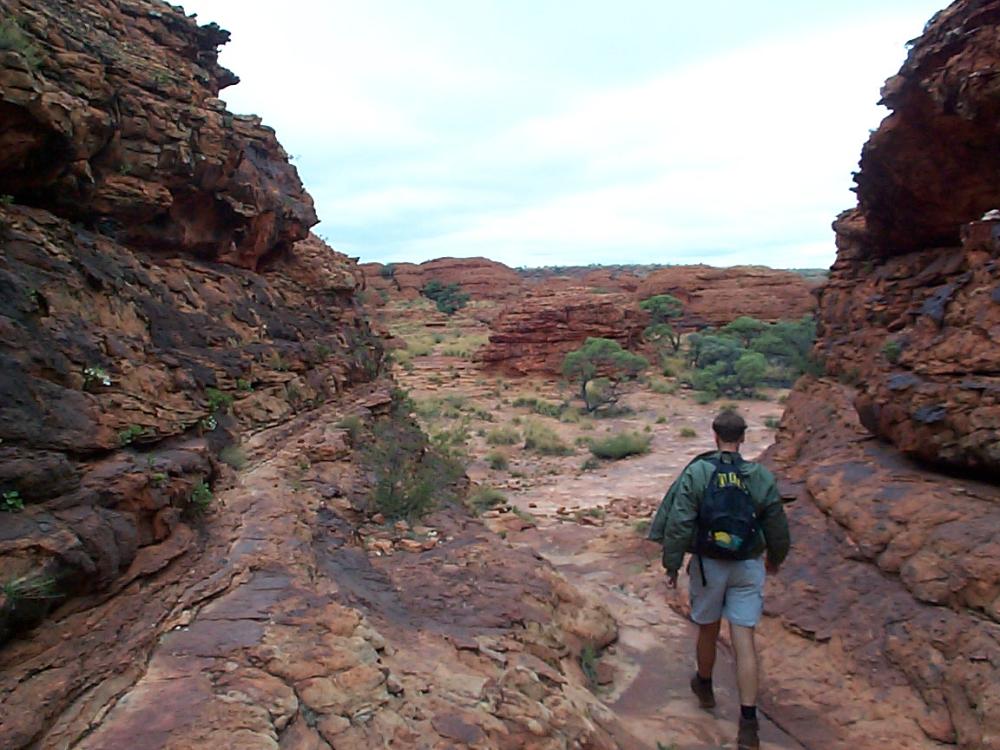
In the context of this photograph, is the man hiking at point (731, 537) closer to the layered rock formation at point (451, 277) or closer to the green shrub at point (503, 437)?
the green shrub at point (503, 437)

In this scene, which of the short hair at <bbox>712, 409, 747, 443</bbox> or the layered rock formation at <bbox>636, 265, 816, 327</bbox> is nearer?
the short hair at <bbox>712, 409, 747, 443</bbox>

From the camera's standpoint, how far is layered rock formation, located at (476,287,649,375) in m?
29.2

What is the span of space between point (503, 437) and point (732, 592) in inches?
539

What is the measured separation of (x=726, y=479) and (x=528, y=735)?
1.83 metres

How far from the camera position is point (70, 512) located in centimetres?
301

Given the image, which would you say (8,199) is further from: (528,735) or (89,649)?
(528,735)

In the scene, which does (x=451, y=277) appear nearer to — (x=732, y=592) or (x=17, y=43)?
(x=17, y=43)

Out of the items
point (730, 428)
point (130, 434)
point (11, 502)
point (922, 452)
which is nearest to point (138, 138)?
point (130, 434)

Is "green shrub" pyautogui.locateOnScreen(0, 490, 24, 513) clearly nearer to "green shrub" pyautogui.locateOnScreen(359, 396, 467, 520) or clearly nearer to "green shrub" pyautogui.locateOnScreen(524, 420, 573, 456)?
"green shrub" pyautogui.locateOnScreen(359, 396, 467, 520)

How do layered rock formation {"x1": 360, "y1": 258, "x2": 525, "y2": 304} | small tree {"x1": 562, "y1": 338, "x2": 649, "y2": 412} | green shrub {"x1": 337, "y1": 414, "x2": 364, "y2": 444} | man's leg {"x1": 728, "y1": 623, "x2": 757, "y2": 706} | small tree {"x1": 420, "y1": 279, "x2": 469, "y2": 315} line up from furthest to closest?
1. layered rock formation {"x1": 360, "y1": 258, "x2": 525, "y2": 304}
2. small tree {"x1": 420, "y1": 279, "x2": 469, "y2": 315}
3. small tree {"x1": 562, "y1": 338, "x2": 649, "y2": 412}
4. green shrub {"x1": 337, "y1": 414, "x2": 364, "y2": 444}
5. man's leg {"x1": 728, "y1": 623, "x2": 757, "y2": 706}

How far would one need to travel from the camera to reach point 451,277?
2372 inches

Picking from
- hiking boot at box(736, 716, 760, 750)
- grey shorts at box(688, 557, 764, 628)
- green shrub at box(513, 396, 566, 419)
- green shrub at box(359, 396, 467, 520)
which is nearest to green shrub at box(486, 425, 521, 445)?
green shrub at box(513, 396, 566, 419)

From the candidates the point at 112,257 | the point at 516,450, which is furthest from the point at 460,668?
the point at 516,450

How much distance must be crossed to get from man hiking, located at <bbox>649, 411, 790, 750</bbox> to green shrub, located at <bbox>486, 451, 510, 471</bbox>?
1077cm
